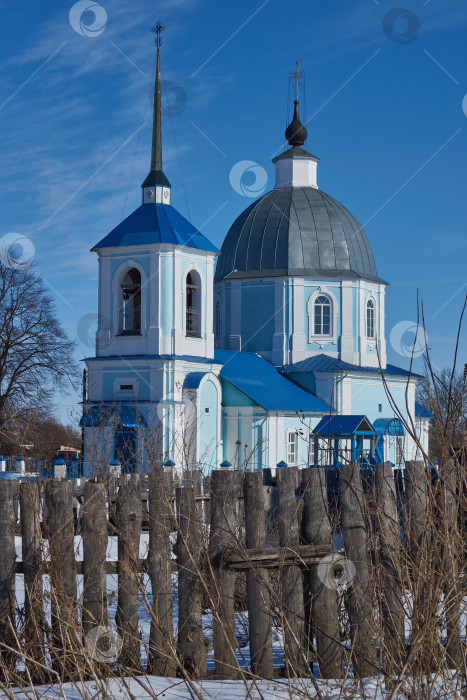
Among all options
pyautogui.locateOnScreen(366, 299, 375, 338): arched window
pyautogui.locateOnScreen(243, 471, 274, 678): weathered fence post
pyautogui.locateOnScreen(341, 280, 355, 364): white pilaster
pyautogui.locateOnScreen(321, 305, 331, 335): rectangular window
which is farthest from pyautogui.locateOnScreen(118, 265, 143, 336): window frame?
pyautogui.locateOnScreen(243, 471, 274, 678): weathered fence post

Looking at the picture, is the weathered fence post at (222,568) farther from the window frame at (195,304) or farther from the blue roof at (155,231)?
the window frame at (195,304)

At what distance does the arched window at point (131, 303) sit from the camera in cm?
2906

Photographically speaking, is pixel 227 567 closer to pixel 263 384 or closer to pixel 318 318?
pixel 263 384

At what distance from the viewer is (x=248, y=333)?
1415 inches

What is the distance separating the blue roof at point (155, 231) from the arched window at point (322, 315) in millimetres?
7349

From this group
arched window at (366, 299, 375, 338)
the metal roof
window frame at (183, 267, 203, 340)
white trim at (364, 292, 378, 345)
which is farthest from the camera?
arched window at (366, 299, 375, 338)

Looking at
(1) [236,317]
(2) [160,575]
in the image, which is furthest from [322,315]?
(2) [160,575]

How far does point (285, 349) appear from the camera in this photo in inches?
1375

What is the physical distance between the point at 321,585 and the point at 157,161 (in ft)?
84.7

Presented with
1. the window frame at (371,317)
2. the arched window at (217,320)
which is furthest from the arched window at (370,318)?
the arched window at (217,320)

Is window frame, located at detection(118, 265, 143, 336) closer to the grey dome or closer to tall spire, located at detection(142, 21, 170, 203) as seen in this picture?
tall spire, located at detection(142, 21, 170, 203)

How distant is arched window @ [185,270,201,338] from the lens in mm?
29234

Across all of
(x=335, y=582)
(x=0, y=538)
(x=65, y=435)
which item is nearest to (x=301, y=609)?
(x=335, y=582)

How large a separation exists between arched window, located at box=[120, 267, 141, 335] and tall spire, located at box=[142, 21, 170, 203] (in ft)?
8.47
